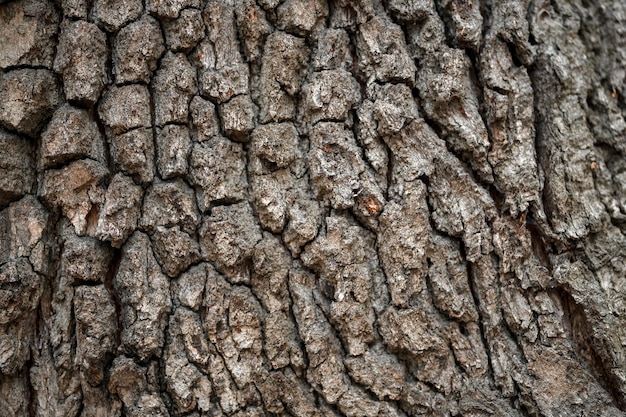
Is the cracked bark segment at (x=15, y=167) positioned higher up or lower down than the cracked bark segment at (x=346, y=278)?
lower down

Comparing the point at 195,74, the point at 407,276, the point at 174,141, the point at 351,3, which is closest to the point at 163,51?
the point at 195,74

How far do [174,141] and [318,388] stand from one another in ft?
2.66

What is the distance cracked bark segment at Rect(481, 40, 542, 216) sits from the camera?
5.82ft

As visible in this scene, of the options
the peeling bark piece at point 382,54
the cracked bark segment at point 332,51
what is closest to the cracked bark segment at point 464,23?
the peeling bark piece at point 382,54

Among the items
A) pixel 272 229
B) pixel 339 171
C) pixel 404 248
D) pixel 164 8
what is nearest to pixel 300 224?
pixel 272 229

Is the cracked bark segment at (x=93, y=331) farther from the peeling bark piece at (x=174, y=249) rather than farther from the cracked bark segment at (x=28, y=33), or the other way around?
the cracked bark segment at (x=28, y=33)

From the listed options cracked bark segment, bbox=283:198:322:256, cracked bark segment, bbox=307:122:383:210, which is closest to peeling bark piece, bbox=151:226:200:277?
cracked bark segment, bbox=283:198:322:256

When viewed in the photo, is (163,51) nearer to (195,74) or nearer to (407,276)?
(195,74)

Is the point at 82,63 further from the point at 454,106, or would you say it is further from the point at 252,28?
the point at 454,106

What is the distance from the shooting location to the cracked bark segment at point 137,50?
169 cm

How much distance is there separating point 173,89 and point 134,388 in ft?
2.79

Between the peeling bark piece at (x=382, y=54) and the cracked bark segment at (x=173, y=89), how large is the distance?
19.9 inches

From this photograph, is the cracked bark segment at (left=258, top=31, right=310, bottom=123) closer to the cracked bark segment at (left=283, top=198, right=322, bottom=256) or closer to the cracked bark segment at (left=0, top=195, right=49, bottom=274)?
the cracked bark segment at (left=283, top=198, right=322, bottom=256)

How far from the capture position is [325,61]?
5.75 feet
